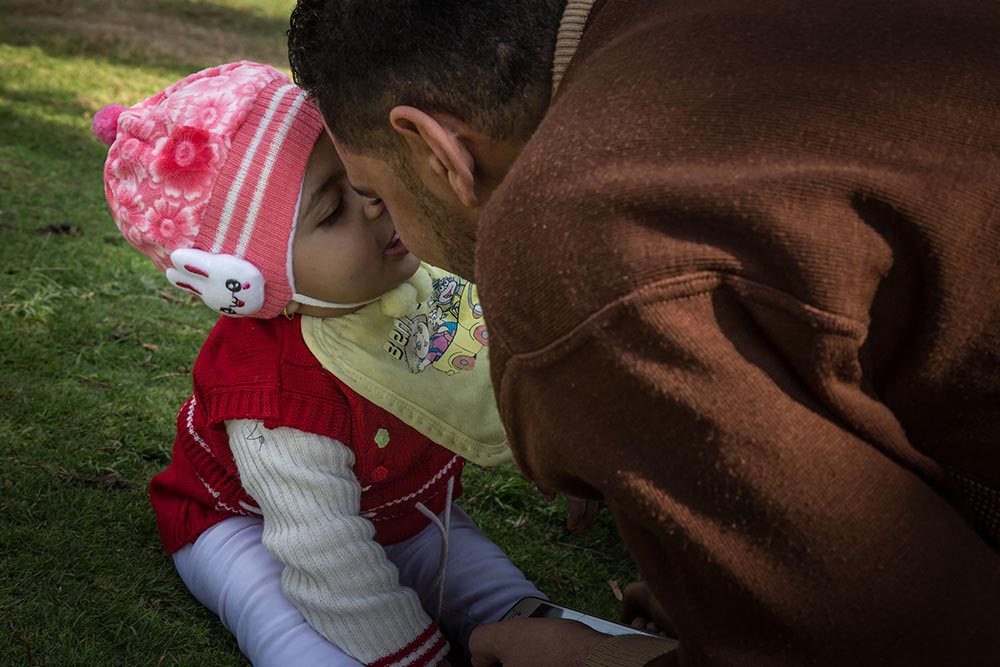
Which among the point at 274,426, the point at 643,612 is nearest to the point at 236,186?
the point at 274,426

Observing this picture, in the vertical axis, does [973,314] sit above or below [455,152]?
above

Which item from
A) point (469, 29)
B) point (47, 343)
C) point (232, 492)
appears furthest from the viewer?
point (47, 343)

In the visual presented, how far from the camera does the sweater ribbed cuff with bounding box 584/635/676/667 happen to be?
1.84m

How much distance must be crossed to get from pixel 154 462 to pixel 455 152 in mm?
1726

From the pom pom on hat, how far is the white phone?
4.51 ft

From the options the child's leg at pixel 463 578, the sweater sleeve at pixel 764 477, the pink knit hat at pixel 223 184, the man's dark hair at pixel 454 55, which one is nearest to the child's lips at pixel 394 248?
the pink knit hat at pixel 223 184

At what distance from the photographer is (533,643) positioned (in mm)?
2051

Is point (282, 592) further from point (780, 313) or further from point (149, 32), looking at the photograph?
point (149, 32)

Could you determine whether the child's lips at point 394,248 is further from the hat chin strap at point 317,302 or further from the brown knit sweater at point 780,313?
the brown knit sweater at point 780,313

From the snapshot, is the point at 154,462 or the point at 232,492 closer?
the point at 232,492

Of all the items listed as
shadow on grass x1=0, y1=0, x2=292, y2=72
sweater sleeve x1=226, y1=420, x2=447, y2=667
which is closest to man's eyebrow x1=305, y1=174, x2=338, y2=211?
sweater sleeve x1=226, y1=420, x2=447, y2=667

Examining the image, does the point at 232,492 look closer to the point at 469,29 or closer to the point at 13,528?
the point at 13,528

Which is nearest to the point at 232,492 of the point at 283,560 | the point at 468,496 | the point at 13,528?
the point at 283,560

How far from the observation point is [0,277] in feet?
13.4
